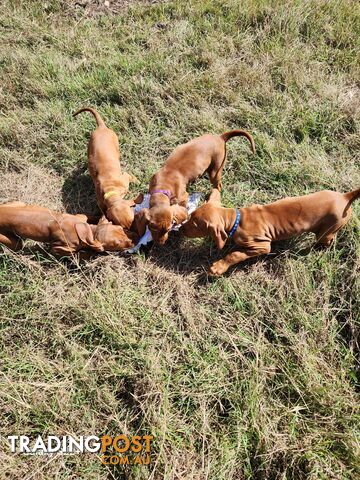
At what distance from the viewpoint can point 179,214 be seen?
384 cm

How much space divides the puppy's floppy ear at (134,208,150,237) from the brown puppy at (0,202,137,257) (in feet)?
0.29

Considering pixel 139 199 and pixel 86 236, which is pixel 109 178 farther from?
pixel 86 236

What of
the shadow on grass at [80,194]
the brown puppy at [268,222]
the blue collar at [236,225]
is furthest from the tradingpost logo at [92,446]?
the shadow on grass at [80,194]

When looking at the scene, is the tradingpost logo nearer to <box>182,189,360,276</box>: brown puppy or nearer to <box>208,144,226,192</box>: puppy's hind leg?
<box>182,189,360,276</box>: brown puppy

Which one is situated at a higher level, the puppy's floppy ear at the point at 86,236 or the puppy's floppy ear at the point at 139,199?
the puppy's floppy ear at the point at 139,199

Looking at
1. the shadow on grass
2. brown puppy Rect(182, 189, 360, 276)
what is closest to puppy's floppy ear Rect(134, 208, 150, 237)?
brown puppy Rect(182, 189, 360, 276)

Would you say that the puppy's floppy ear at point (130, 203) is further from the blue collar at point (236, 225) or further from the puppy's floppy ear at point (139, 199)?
the blue collar at point (236, 225)

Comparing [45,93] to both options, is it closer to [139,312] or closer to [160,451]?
[139,312]

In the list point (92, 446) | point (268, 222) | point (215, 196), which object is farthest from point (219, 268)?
A: point (92, 446)

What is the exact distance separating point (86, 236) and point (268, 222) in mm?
1780

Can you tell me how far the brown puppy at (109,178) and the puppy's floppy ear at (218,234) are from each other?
85cm

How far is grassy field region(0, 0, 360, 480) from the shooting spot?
3.17 meters

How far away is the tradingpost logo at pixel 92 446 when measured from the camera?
313 centimetres

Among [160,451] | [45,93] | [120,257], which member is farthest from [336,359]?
[45,93]
